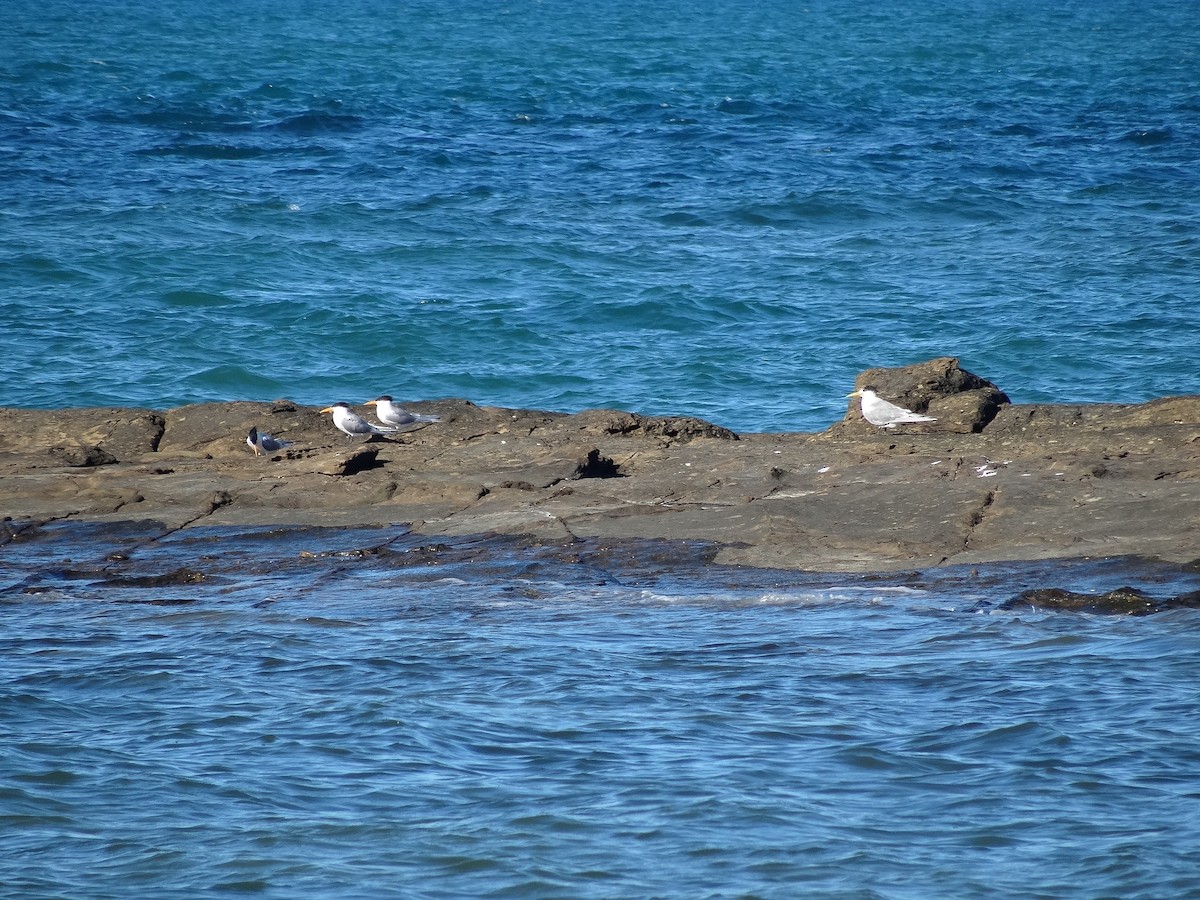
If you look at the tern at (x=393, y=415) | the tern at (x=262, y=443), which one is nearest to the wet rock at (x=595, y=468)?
the tern at (x=393, y=415)

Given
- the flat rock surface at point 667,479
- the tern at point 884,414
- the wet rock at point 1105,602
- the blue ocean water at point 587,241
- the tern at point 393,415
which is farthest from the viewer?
the blue ocean water at point 587,241

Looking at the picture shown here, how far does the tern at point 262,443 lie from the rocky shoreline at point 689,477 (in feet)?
0.31

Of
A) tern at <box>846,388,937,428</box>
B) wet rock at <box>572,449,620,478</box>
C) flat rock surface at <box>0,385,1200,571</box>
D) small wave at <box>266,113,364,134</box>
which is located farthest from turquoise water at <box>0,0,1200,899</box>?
tern at <box>846,388,937,428</box>

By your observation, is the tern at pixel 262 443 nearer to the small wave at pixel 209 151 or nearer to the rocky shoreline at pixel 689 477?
the rocky shoreline at pixel 689 477

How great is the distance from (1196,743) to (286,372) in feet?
47.3

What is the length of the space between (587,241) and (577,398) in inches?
251

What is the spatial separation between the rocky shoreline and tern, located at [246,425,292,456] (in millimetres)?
94

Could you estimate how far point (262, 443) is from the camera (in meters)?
10.9

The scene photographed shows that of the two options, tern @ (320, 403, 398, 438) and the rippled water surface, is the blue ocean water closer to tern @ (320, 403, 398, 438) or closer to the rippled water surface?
tern @ (320, 403, 398, 438)

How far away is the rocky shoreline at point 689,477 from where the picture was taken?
8.32 m

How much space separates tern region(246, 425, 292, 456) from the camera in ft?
35.5

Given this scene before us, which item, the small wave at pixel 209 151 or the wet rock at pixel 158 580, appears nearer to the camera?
the wet rock at pixel 158 580

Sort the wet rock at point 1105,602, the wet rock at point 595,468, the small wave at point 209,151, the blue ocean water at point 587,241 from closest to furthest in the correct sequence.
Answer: the wet rock at point 1105,602
the wet rock at point 595,468
the blue ocean water at point 587,241
the small wave at point 209,151

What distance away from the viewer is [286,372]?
60.7 ft
